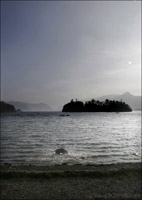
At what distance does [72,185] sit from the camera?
12.7 m

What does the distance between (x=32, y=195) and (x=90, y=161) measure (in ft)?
35.9

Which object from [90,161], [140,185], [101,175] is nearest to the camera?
[140,185]

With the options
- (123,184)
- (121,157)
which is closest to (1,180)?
(123,184)

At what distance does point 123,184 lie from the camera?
13047 mm

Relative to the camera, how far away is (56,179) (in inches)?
558

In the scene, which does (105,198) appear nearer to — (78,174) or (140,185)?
(140,185)

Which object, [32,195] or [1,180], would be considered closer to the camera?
[32,195]

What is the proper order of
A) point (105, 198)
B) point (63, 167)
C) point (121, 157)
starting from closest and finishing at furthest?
point (105, 198) < point (63, 167) < point (121, 157)

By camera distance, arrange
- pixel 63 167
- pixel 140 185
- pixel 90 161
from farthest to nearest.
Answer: pixel 90 161 < pixel 63 167 < pixel 140 185

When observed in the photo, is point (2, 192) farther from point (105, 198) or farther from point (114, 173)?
point (114, 173)

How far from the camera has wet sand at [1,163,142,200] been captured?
35.9 feet

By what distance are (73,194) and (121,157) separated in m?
13.7

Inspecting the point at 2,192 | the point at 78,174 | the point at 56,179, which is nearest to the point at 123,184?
the point at 78,174

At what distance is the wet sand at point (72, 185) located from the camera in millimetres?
10953
